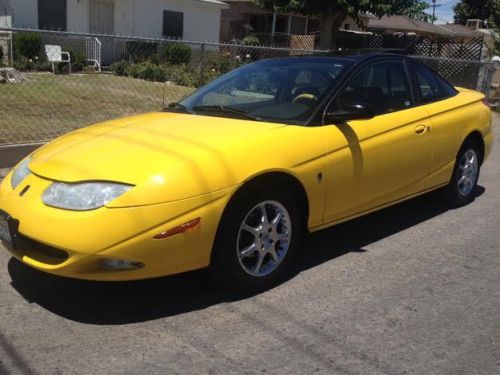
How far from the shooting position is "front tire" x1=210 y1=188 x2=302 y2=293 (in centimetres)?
372

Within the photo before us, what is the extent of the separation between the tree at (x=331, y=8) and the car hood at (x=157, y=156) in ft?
70.3

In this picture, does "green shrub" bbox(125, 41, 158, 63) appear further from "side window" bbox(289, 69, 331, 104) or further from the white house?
"side window" bbox(289, 69, 331, 104)

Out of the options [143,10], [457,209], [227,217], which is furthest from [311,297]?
[143,10]

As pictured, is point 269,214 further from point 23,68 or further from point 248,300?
point 23,68

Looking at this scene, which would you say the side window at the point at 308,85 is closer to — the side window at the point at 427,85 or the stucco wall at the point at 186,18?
the side window at the point at 427,85

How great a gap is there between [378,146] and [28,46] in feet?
53.4

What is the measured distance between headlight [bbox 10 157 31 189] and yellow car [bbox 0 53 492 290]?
0.02 metres

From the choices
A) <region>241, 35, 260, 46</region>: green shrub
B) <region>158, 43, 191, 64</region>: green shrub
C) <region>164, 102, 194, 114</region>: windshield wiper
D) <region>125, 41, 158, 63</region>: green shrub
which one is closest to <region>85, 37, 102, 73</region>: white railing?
<region>125, 41, 158, 63</region>: green shrub

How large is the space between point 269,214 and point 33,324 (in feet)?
5.33

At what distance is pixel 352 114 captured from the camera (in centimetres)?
436

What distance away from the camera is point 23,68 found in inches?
659

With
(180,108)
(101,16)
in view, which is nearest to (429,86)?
(180,108)

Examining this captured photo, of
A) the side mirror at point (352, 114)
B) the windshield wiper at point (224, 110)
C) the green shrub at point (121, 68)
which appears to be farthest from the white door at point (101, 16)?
the side mirror at point (352, 114)

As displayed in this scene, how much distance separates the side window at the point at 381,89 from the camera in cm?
469
